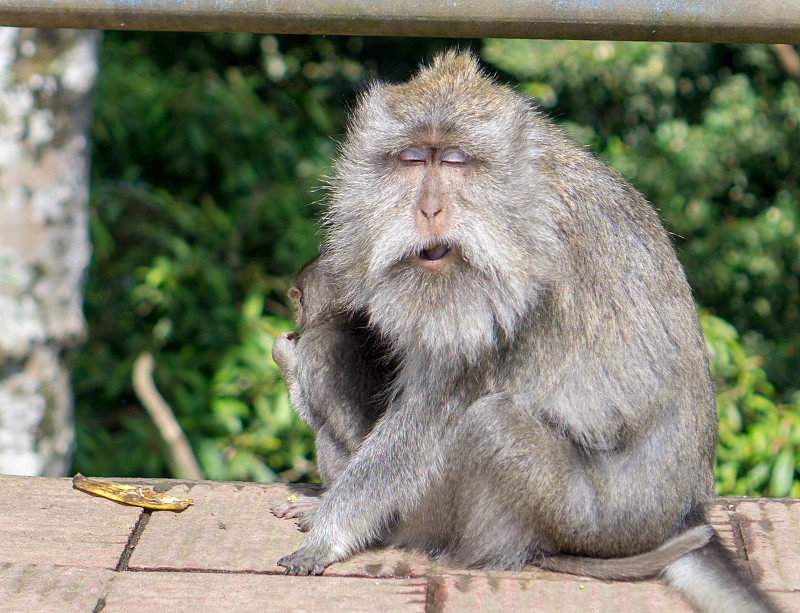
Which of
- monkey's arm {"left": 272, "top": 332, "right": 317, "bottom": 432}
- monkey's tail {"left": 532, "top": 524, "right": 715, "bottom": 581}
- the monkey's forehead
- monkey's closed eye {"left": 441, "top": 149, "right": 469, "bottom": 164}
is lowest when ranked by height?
monkey's tail {"left": 532, "top": 524, "right": 715, "bottom": 581}

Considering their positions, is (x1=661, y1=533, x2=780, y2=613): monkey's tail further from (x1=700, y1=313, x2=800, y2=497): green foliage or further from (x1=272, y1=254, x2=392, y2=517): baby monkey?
(x1=700, y1=313, x2=800, y2=497): green foliage

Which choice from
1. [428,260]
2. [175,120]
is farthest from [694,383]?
[175,120]

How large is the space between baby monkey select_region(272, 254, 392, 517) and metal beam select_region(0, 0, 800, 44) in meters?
0.99

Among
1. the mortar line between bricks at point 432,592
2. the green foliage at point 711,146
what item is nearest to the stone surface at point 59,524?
the mortar line between bricks at point 432,592

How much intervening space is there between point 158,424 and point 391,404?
10.7 ft

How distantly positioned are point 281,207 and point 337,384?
12.7 feet

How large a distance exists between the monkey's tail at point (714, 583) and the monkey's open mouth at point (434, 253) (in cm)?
105

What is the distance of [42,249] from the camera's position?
185 inches

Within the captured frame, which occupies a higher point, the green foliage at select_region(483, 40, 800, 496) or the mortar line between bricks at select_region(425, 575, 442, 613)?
the green foliage at select_region(483, 40, 800, 496)

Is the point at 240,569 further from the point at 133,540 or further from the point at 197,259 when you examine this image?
the point at 197,259

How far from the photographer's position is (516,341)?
2.93 meters

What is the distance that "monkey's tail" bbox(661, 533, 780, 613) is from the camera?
8.19 ft

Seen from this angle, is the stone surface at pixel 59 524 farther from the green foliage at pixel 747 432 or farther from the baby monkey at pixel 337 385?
the green foliage at pixel 747 432

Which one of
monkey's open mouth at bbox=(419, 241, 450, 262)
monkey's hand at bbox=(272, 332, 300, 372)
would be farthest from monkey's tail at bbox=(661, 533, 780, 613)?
monkey's hand at bbox=(272, 332, 300, 372)
